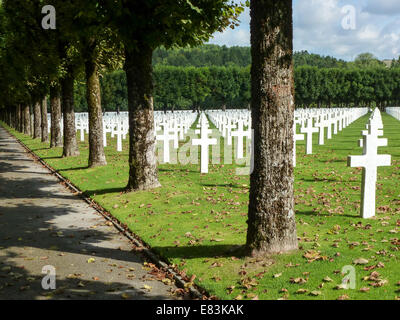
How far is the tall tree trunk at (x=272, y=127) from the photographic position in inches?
237

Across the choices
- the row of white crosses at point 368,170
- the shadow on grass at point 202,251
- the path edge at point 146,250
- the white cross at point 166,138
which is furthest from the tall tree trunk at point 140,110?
the row of white crosses at point 368,170

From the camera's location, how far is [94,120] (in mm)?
16594

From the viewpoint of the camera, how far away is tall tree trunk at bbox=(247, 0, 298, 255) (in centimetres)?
602

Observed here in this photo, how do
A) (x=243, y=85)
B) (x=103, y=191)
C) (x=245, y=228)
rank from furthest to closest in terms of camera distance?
(x=243, y=85), (x=103, y=191), (x=245, y=228)

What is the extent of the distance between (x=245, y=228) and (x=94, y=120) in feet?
33.1

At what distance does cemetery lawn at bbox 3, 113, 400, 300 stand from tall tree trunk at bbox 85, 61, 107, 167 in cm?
145

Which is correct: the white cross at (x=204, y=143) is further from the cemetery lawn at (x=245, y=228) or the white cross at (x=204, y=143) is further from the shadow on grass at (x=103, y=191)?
the shadow on grass at (x=103, y=191)

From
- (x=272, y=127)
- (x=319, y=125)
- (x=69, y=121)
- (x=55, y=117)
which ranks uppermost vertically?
(x=55, y=117)

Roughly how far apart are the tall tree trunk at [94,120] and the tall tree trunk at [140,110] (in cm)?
519

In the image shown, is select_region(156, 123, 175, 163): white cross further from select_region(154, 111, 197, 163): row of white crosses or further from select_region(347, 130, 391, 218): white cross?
select_region(347, 130, 391, 218): white cross

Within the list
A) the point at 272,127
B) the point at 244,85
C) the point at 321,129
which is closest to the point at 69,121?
the point at 321,129

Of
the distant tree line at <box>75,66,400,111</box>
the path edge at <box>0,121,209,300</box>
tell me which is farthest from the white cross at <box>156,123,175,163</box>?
the distant tree line at <box>75,66,400,111</box>

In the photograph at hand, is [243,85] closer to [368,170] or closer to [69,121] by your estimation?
[69,121]

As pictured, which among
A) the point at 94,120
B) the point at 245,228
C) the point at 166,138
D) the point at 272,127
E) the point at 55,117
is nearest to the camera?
the point at 272,127
